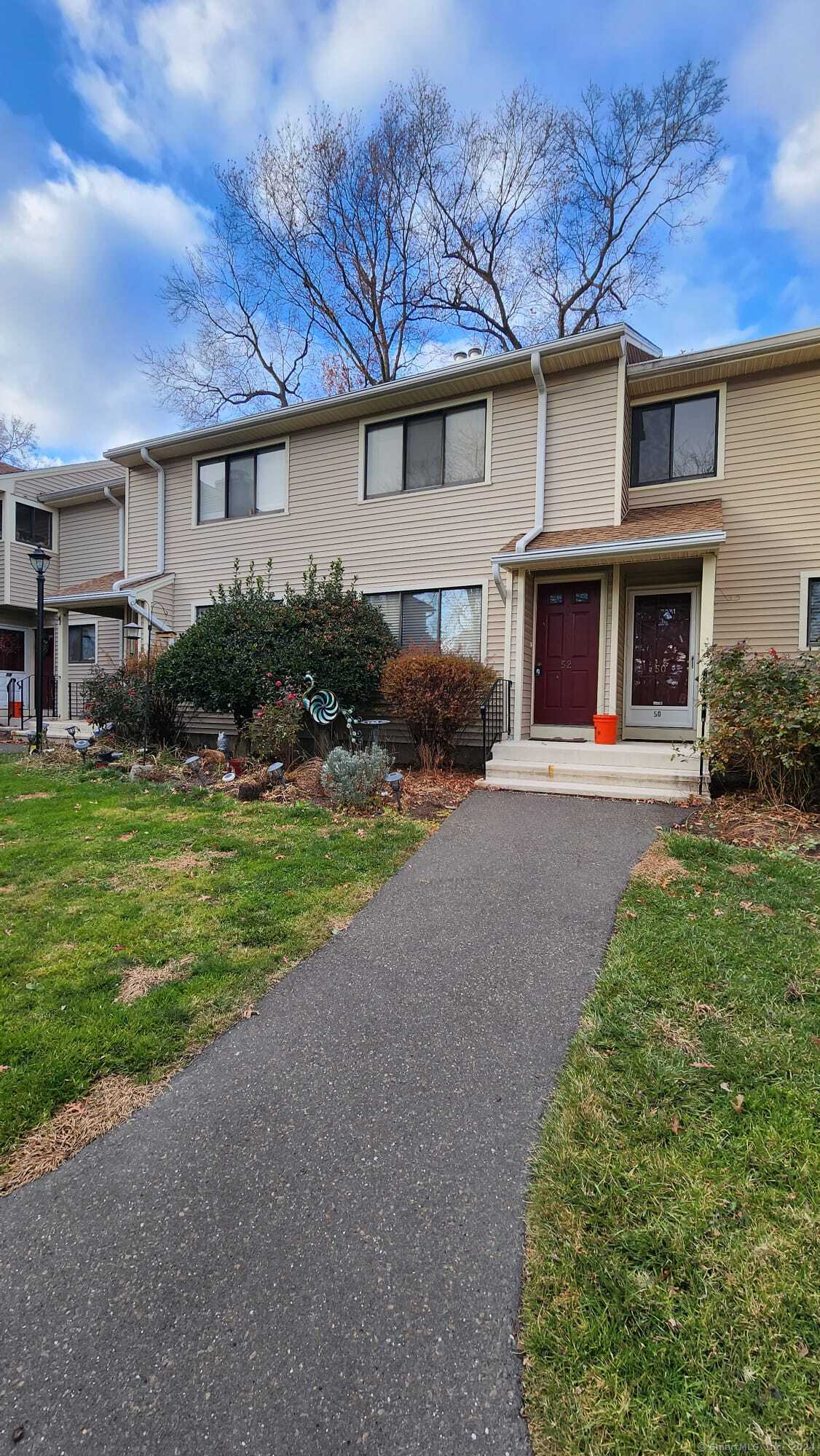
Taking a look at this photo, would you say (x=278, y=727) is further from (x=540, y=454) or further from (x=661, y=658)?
(x=661, y=658)

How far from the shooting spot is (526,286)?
16875mm

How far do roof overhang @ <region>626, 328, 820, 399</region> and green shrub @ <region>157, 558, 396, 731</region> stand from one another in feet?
16.9

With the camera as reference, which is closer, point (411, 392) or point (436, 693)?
point (436, 693)

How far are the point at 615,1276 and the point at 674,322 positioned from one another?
19395 mm

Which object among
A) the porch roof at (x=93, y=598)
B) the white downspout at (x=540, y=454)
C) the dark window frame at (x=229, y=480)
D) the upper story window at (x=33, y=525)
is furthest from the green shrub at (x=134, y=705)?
the upper story window at (x=33, y=525)

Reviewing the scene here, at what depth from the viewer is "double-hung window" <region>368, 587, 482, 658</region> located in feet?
31.6

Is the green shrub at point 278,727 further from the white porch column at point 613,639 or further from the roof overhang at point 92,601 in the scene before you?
the roof overhang at point 92,601

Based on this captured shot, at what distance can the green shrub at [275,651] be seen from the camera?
8906 mm

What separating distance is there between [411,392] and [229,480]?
418cm

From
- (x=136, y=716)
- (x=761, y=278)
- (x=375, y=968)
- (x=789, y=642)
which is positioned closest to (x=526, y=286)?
(x=761, y=278)

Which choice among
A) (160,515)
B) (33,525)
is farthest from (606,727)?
(33,525)

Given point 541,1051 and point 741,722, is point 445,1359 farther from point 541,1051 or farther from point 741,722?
point 741,722

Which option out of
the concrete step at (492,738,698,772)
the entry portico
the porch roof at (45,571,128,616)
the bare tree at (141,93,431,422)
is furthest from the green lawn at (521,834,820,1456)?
the bare tree at (141,93,431,422)

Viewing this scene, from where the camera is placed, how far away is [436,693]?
797cm
